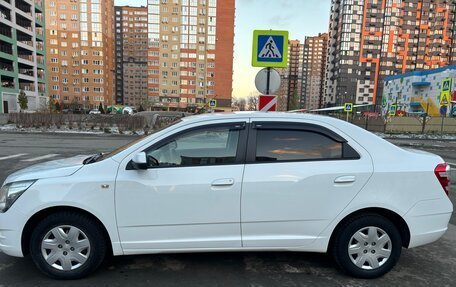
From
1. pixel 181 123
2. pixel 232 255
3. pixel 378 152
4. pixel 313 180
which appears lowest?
Result: pixel 232 255

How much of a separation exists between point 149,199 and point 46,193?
3.17 feet

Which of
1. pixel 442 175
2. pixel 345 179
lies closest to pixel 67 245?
pixel 345 179

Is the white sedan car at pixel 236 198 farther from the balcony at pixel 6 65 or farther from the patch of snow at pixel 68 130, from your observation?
the balcony at pixel 6 65

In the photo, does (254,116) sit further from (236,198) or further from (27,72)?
(27,72)

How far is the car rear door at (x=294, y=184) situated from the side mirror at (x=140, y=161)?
3.19 feet

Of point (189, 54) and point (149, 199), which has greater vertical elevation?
point (189, 54)

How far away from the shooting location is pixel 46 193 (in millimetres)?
3059

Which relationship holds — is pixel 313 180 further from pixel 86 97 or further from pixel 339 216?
pixel 86 97

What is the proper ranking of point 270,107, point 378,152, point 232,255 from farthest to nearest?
point 270,107 → point 232,255 → point 378,152

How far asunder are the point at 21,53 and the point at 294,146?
70805mm

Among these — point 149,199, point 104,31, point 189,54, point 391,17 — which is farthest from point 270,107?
point 391,17

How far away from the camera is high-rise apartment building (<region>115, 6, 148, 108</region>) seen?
14300 cm

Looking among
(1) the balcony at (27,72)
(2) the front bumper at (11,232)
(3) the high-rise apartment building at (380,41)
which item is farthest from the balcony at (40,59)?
(3) the high-rise apartment building at (380,41)

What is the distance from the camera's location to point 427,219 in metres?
3.34
